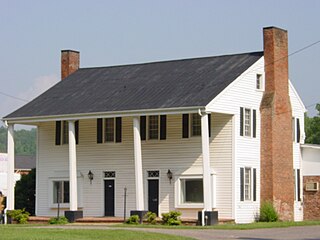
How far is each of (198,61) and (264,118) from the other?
5089mm

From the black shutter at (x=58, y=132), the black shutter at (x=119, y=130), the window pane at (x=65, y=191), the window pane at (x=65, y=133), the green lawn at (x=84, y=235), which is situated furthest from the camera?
the black shutter at (x=58, y=132)

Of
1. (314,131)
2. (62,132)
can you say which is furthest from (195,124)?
(314,131)

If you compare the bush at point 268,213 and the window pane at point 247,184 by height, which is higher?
the window pane at point 247,184

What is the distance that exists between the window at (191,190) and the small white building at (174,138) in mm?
48

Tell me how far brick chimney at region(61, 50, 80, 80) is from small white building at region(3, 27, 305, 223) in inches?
121

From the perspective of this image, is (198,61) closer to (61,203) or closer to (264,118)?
(264,118)

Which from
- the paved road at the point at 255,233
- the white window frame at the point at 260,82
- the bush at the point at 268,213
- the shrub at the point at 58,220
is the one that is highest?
the white window frame at the point at 260,82

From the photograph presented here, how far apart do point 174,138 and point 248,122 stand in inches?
145

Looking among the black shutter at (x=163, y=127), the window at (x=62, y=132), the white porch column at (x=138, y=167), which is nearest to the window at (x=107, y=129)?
the window at (x=62, y=132)

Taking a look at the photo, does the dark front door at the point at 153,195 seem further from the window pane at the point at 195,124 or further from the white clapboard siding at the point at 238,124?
the white clapboard siding at the point at 238,124

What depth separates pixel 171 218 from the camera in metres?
39.0

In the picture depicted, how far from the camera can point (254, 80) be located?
1661 inches

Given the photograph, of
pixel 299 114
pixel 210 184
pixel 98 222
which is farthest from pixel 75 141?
pixel 299 114

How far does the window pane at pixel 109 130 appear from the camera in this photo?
145 feet
